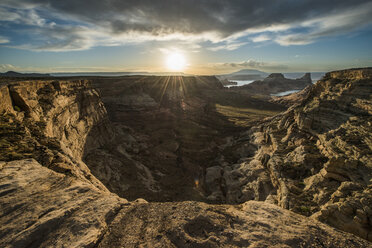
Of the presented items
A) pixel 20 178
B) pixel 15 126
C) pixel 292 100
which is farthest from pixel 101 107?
pixel 292 100

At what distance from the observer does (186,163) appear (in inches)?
1111

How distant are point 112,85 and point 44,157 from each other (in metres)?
54.2

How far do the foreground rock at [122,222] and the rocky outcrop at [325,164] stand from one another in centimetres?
403

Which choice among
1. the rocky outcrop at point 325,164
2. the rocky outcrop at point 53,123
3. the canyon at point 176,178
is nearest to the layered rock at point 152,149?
the canyon at point 176,178

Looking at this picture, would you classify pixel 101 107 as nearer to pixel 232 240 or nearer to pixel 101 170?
pixel 101 170

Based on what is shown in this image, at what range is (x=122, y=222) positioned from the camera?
6285 millimetres

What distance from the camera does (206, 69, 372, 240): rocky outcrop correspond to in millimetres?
8898

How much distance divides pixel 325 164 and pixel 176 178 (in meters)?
16.5

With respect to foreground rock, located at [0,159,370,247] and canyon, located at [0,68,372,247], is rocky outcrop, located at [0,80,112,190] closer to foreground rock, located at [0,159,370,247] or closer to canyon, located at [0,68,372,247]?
canyon, located at [0,68,372,247]

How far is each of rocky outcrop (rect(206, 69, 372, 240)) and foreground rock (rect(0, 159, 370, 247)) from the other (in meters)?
4.03

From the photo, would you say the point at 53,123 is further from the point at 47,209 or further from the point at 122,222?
the point at 122,222

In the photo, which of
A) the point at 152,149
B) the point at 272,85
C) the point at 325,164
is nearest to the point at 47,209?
the point at 325,164

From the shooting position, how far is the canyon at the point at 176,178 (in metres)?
5.73

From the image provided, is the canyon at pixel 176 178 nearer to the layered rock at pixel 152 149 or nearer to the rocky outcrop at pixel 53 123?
the rocky outcrop at pixel 53 123
